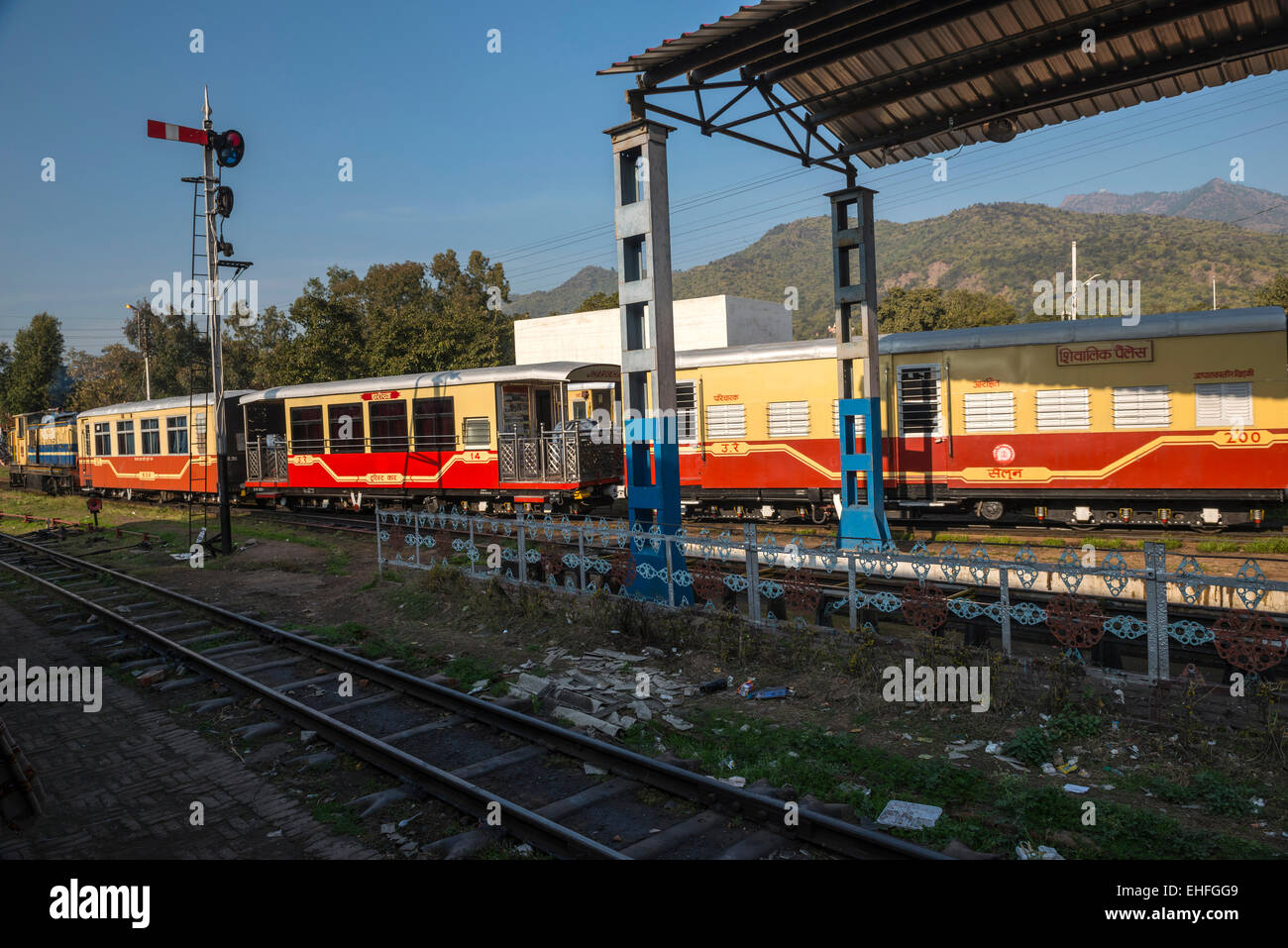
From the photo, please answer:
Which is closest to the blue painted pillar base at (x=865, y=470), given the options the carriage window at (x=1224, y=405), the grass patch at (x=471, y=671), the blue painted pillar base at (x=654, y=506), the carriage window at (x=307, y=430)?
the blue painted pillar base at (x=654, y=506)

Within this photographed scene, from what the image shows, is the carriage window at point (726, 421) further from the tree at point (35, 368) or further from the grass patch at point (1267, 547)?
the tree at point (35, 368)

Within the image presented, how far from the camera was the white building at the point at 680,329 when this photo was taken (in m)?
39.0

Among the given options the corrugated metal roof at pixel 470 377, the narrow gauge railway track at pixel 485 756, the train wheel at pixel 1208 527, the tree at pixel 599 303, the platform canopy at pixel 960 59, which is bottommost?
the narrow gauge railway track at pixel 485 756

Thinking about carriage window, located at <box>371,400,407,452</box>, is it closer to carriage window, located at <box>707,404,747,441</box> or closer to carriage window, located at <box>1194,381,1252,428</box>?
carriage window, located at <box>707,404,747,441</box>

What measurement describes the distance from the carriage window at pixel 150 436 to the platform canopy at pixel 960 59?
2408cm

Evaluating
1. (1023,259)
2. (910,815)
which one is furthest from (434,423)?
(1023,259)

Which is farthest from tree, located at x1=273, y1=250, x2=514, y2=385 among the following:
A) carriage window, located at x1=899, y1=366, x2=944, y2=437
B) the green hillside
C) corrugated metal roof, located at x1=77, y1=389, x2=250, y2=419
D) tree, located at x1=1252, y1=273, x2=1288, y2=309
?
the green hillside

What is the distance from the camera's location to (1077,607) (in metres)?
6.77

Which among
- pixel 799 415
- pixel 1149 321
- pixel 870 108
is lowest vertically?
pixel 799 415

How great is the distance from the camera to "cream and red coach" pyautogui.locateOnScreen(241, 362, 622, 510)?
60.4ft

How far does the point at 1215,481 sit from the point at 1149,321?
9.36ft

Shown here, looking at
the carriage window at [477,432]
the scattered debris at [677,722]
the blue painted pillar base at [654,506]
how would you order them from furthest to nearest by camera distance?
the carriage window at [477,432], the blue painted pillar base at [654,506], the scattered debris at [677,722]

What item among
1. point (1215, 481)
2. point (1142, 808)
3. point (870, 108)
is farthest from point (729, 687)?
point (1215, 481)
